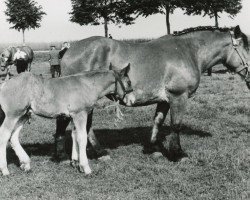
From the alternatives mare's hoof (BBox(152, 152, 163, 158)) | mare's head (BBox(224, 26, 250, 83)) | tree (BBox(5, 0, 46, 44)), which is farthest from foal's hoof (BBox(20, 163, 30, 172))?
tree (BBox(5, 0, 46, 44))

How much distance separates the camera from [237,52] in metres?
8.45

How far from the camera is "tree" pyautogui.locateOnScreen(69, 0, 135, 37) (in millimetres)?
52406

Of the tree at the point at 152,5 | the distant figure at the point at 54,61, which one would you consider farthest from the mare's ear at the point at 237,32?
the tree at the point at 152,5

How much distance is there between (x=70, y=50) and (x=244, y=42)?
11.2 feet

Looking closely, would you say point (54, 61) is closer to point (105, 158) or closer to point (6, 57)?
point (6, 57)

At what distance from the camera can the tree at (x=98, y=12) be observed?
52406mm

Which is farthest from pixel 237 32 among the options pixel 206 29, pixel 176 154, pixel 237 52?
pixel 176 154

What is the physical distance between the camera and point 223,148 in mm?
8594

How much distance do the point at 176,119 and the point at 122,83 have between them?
1.48 m

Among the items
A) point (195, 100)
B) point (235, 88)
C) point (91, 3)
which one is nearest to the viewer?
point (195, 100)

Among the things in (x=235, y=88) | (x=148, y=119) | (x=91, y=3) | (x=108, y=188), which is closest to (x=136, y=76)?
(x=108, y=188)

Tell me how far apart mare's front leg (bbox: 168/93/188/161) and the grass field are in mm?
200

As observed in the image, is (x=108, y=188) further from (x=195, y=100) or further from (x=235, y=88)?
(x=235, y=88)

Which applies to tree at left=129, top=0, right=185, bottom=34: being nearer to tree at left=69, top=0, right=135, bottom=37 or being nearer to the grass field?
tree at left=69, top=0, right=135, bottom=37
